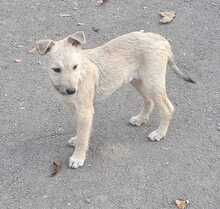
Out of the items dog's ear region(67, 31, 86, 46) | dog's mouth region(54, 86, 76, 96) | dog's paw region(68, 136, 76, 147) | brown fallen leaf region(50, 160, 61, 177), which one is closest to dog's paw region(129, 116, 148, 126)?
dog's paw region(68, 136, 76, 147)

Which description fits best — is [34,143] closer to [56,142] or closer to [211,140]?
[56,142]

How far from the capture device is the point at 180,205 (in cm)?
521

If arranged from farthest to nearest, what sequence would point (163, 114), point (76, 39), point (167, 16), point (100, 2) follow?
point (100, 2) → point (167, 16) → point (163, 114) → point (76, 39)

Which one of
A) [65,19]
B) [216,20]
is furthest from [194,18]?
[65,19]

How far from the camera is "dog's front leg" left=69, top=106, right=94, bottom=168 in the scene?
553 centimetres

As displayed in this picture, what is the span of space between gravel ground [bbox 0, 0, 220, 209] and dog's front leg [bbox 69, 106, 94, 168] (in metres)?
0.12

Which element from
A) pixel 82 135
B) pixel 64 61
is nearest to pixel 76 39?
pixel 64 61

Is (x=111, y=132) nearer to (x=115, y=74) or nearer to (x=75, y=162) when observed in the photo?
(x=75, y=162)

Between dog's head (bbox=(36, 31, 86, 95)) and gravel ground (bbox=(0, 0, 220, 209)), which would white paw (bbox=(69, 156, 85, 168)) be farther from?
dog's head (bbox=(36, 31, 86, 95))

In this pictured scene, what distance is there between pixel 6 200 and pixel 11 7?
4835 mm

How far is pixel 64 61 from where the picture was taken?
5039 millimetres

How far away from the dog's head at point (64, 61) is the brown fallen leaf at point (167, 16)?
3632mm

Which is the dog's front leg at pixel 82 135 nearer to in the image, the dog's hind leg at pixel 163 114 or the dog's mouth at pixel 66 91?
the dog's mouth at pixel 66 91

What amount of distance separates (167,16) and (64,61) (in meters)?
4.10
